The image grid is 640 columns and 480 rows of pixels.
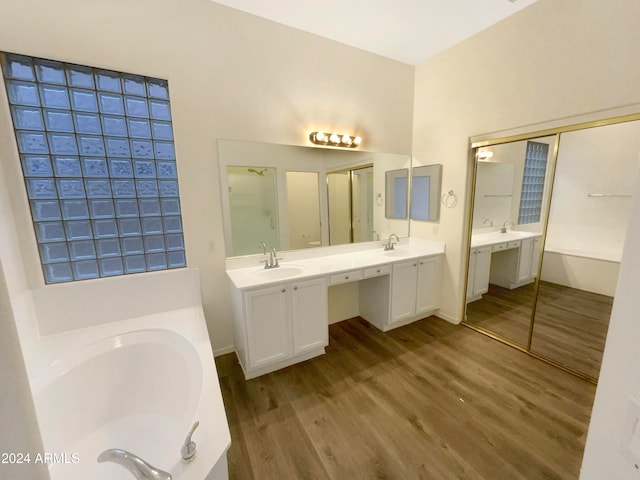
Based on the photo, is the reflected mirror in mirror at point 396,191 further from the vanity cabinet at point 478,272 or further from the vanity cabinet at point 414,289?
the vanity cabinet at point 478,272

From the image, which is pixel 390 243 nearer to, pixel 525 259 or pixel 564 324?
pixel 525 259

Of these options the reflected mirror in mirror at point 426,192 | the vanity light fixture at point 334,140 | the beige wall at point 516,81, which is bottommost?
the reflected mirror in mirror at point 426,192

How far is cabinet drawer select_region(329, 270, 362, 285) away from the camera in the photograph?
234 cm

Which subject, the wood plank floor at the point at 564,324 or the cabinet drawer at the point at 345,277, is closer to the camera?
the wood plank floor at the point at 564,324

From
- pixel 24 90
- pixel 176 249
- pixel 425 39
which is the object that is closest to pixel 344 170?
pixel 425 39

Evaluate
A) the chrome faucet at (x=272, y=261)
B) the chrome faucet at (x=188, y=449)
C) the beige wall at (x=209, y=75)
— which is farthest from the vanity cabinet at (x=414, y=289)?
the chrome faucet at (x=188, y=449)

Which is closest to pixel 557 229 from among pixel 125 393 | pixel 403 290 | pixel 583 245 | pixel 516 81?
pixel 583 245

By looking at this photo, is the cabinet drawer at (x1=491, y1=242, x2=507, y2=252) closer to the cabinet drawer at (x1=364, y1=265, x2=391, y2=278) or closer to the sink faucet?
the sink faucet

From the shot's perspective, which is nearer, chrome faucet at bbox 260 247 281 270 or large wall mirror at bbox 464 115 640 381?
large wall mirror at bbox 464 115 640 381

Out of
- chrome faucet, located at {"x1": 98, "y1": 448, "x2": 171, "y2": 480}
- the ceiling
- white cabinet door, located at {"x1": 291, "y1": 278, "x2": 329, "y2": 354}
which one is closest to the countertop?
white cabinet door, located at {"x1": 291, "y1": 278, "x2": 329, "y2": 354}

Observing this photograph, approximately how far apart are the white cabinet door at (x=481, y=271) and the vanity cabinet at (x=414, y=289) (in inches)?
15.4

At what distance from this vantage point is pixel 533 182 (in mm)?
2348

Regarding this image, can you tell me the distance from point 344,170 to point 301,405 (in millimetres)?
2214

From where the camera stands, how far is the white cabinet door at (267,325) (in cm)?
202
